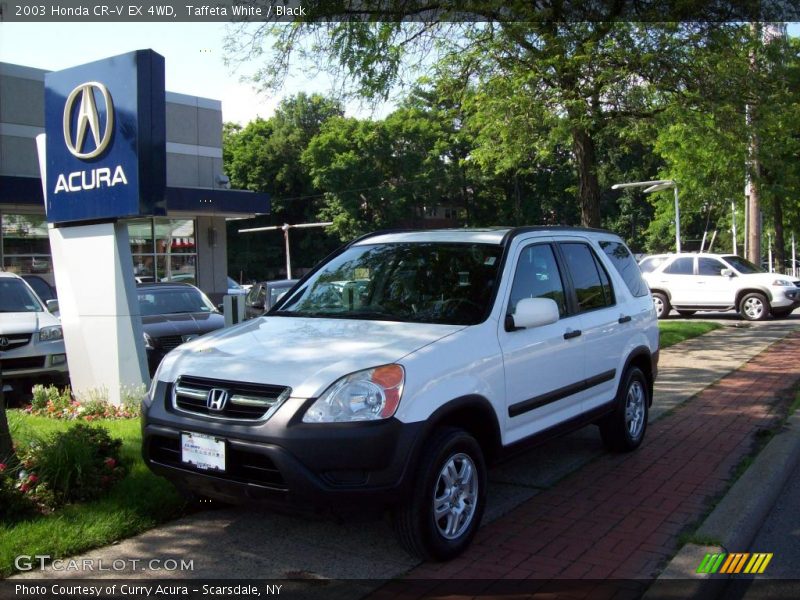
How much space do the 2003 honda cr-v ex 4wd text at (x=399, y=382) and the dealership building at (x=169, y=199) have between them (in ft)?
59.3

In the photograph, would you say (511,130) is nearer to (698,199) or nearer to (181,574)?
(181,574)

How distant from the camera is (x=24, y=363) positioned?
9.14m

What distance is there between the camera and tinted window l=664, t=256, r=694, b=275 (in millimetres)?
20391

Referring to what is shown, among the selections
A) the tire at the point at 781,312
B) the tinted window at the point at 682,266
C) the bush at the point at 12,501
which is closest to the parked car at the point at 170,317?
the bush at the point at 12,501

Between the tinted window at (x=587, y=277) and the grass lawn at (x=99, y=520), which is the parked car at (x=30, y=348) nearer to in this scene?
the grass lawn at (x=99, y=520)

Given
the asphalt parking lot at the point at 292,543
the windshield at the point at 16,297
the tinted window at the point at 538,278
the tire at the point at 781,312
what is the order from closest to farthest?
the asphalt parking lot at the point at 292,543 < the tinted window at the point at 538,278 < the windshield at the point at 16,297 < the tire at the point at 781,312

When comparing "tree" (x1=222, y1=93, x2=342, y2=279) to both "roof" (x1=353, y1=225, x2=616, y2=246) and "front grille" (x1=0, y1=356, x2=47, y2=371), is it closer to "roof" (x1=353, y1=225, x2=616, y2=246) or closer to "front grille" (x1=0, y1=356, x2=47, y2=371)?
"front grille" (x1=0, y1=356, x2=47, y2=371)

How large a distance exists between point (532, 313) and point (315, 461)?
5.67 ft

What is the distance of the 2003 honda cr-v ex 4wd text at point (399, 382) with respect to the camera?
3.88m

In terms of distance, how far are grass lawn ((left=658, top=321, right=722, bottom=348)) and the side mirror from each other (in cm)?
985

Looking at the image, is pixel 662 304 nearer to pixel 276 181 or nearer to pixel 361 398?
pixel 361 398

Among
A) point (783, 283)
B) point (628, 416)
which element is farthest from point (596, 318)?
point (783, 283)

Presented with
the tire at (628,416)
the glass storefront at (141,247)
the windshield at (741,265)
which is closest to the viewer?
the tire at (628,416)

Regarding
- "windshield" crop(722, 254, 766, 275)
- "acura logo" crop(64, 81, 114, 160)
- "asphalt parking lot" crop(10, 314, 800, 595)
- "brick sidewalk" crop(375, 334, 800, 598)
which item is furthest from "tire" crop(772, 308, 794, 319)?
"acura logo" crop(64, 81, 114, 160)
